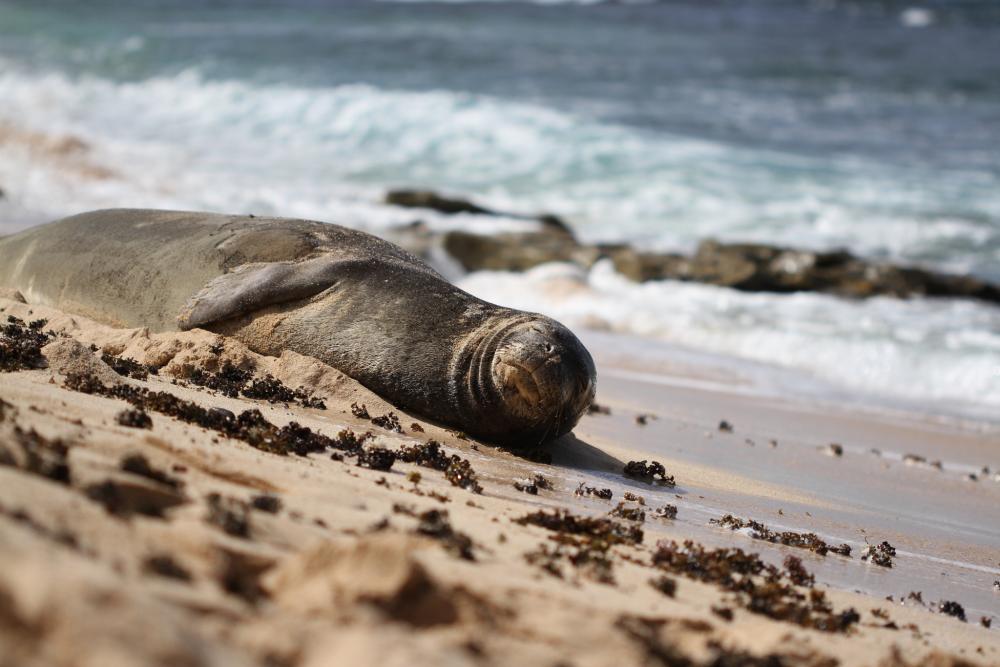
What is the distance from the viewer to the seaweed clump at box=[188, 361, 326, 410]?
619 cm

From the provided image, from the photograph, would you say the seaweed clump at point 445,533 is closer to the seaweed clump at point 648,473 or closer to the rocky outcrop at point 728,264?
the seaweed clump at point 648,473

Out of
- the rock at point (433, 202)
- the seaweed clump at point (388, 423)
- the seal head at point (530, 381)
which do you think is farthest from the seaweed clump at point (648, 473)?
the rock at point (433, 202)

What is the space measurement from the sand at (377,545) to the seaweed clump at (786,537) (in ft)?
0.26

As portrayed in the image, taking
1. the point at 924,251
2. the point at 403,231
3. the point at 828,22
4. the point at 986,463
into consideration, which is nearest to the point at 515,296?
the point at 403,231

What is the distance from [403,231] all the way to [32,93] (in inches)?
637

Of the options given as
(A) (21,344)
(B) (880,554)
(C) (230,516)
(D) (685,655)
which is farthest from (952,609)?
(A) (21,344)

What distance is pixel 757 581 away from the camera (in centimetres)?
468

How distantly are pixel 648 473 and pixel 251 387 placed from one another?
2.15m

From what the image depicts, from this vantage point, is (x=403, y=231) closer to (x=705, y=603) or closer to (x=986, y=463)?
(x=986, y=463)

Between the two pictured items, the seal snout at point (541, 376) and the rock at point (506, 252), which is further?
the rock at point (506, 252)

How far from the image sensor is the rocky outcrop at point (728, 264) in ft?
46.6

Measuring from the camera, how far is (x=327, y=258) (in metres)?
6.85

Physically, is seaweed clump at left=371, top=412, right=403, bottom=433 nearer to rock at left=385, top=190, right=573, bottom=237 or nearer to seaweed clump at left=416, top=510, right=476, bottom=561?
seaweed clump at left=416, top=510, right=476, bottom=561

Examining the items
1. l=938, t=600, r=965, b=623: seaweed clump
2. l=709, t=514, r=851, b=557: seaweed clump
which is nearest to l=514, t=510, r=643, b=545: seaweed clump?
l=709, t=514, r=851, b=557: seaweed clump
